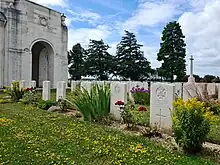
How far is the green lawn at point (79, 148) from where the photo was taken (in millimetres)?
4246

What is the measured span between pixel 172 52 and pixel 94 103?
28.8 meters

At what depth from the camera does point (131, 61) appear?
3947 cm

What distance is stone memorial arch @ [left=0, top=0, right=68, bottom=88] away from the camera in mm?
22697

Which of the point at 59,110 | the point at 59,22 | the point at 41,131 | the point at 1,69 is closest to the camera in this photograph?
the point at 41,131

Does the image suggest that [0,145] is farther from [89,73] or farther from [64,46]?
[89,73]

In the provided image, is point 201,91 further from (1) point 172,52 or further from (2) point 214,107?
(1) point 172,52

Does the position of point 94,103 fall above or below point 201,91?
below

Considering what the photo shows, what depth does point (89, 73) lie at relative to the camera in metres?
40.5

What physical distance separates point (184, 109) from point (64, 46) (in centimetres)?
2438

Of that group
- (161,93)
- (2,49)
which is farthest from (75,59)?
(161,93)

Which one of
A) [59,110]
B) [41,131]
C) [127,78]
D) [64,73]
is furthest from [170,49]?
[41,131]

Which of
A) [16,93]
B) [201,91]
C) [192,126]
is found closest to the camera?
[192,126]

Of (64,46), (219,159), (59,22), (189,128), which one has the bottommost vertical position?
(219,159)

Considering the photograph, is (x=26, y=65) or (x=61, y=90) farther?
(x=26, y=65)
